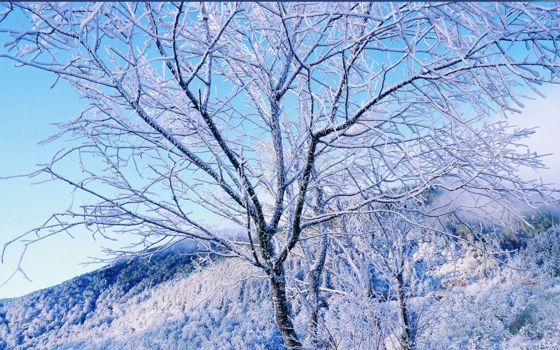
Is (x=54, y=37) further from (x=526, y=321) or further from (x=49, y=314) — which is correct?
(x=49, y=314)

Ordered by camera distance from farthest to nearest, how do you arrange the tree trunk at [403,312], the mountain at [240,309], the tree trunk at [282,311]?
1. the tree trunk at [403,312]
2. the mountain at [240,309]
3. the tree trunk at [282,311]

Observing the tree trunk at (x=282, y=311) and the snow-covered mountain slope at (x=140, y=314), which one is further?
the snow-covered mountain slope at (x=140, y=314)

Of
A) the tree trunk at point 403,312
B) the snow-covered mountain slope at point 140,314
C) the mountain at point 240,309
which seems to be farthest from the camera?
the snow-covered mountain slope at point 140,314

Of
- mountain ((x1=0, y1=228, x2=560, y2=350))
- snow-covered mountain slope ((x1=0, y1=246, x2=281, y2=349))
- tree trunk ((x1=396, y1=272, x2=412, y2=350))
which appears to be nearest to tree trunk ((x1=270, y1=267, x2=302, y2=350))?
mountain ((x1=0, y1=228, x2=560, y2=350))

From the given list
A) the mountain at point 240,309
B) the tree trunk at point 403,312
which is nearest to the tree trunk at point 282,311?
the mountain at point 240,309

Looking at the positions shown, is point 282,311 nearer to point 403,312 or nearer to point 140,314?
point 403,312

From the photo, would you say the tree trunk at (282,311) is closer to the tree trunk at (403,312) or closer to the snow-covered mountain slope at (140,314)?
the tree trunk at (403,312)

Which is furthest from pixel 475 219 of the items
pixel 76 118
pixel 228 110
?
pixel 76 118

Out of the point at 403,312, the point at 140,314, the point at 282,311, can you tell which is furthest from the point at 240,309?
the point at 282,311

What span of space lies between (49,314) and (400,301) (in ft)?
68.0

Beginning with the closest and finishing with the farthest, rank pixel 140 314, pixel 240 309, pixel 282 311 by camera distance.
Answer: pixel 282 311 < pixel 240 309 < pixel 140 314

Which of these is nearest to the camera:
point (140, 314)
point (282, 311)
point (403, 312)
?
point (282, 311)

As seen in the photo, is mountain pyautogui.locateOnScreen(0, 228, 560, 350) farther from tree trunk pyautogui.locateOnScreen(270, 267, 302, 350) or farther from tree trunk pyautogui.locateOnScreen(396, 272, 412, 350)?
tree trunk pyautogui.locateOnScreen(270, 267, 302, 350)

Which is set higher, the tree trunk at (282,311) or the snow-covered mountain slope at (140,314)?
the tree trunk at (282,311)
